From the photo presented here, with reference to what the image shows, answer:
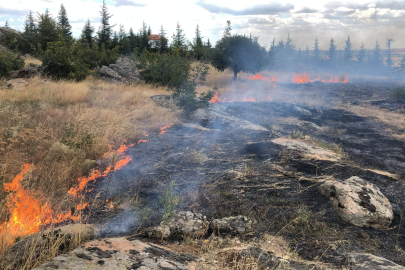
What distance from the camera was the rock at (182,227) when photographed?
3313 mm

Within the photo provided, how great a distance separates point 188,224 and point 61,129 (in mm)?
4569

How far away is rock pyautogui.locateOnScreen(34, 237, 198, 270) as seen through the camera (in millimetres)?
2135

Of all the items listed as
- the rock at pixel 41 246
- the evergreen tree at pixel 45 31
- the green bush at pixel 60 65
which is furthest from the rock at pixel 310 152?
the evergreen tree at pixel 45 31

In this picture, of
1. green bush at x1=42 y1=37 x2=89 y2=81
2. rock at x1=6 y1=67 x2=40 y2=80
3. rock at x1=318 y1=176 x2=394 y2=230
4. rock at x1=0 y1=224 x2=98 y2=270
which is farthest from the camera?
green bush at x1=42 y1=37 x2=89 y2=81

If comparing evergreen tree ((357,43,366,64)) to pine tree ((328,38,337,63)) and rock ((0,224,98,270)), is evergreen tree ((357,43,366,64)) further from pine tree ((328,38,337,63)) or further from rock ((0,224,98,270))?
rock ((0,224,98,270))

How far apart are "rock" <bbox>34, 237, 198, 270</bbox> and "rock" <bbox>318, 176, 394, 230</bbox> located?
2.54m

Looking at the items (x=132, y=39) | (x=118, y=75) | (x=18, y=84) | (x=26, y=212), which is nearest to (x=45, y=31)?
(x=118, y=75)

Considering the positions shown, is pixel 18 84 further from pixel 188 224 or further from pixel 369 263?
pixel 369 263

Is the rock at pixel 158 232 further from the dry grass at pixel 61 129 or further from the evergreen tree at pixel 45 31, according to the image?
the evergreen tree at pixel 45 31

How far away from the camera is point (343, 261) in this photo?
9.54ft

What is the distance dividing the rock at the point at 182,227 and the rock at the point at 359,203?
82.6 inches

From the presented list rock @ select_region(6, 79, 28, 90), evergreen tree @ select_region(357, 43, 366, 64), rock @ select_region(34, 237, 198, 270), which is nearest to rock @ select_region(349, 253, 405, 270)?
rock @ select_region(34, 237, 198, 270)

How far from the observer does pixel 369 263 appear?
9.04 ft

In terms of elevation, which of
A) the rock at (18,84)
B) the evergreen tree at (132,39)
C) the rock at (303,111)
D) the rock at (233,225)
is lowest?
the rock at (233,225)
